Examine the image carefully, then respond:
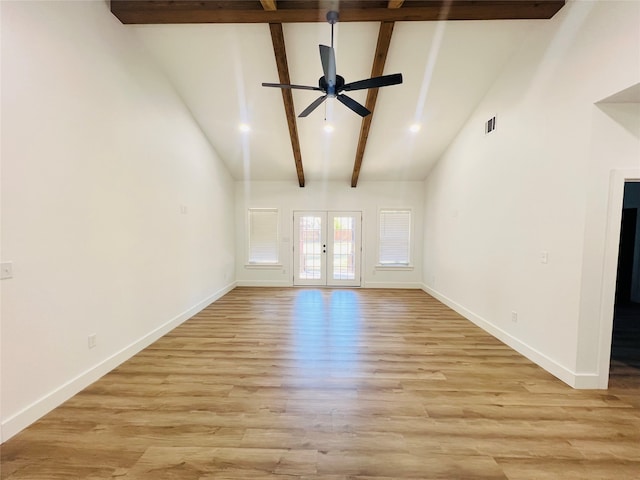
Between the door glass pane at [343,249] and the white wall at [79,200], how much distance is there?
3.91m

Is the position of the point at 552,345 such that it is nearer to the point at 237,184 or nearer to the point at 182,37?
the point at 182,37

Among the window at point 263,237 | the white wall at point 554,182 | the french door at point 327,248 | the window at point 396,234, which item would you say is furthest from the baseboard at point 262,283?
the white wall at point 554,182

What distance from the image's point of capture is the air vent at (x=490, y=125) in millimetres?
3930

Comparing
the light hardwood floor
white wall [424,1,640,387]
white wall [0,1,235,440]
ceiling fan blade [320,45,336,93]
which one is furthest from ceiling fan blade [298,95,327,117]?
the light hardwood floor

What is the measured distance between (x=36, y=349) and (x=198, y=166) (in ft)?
11.4

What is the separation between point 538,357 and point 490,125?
309cm

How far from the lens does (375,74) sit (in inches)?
145

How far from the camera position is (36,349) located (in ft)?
6.86

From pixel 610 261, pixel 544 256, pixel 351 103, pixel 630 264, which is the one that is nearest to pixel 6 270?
pixel 351 103

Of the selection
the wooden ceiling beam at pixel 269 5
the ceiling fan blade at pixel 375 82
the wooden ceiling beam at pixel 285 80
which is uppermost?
the wooden ceiling beam at pixel 269 5

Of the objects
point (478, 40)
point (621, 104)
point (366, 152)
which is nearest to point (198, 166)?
point (366, 152)

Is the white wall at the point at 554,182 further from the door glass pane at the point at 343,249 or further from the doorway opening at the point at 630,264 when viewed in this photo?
the door glass pane at the point at 343,249

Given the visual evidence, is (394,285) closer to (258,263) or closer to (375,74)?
(258,263)

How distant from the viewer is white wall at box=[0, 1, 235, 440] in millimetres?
1961
